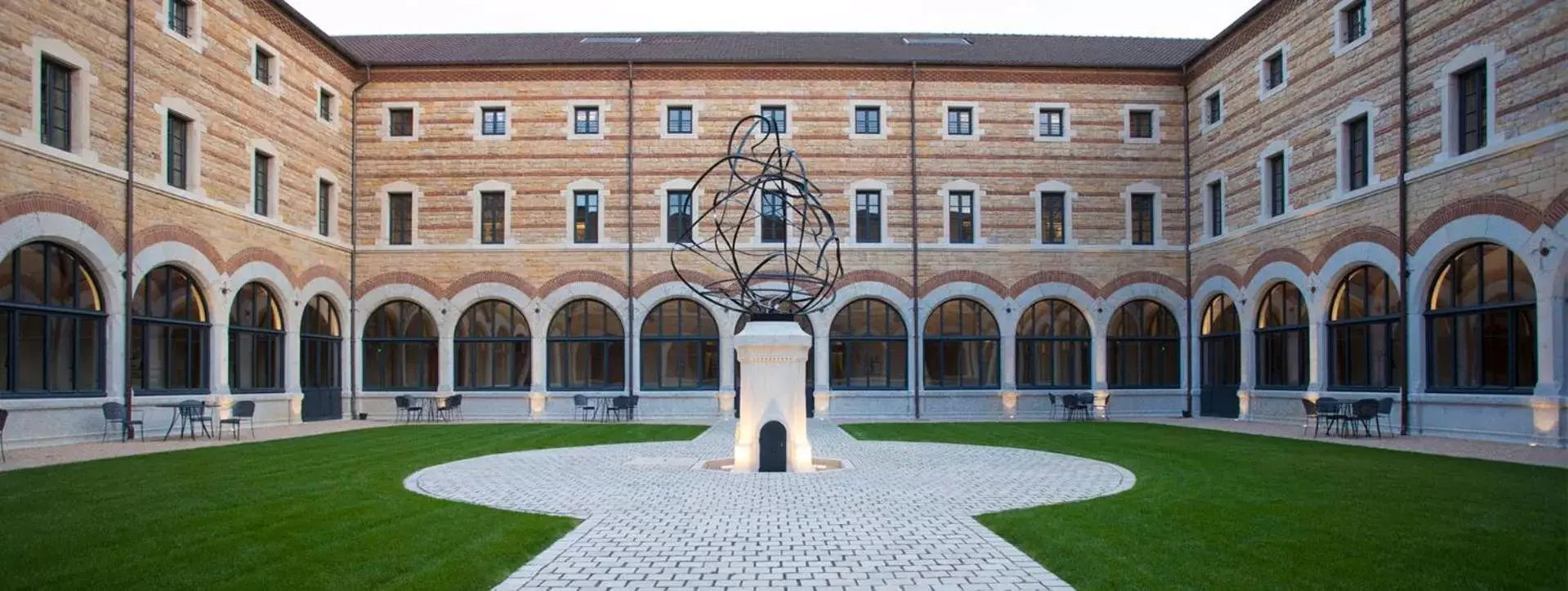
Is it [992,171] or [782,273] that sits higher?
[992,171]

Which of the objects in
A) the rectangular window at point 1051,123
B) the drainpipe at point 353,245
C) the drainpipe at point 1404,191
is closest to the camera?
the drainpipe at point 1404,191

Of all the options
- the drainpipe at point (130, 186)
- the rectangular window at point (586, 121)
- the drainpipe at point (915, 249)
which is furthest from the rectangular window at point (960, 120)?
the drainpipe at point (130, 186)

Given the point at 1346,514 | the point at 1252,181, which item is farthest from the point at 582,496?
the point at 1252,181

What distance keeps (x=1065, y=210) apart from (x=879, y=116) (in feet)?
18.2

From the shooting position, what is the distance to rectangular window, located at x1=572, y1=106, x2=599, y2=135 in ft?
94.5

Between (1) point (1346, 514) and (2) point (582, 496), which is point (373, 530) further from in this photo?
(1) point (1346, 514)

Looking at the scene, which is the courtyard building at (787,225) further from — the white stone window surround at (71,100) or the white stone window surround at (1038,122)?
the white stone window surround at (71,100)

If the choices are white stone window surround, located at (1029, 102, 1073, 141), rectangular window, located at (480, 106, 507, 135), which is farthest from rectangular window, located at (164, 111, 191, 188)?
white stone window surround, located at (1029, 102, 1073, 141)

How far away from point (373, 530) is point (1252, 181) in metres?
22.4

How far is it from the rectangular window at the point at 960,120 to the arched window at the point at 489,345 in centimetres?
1250

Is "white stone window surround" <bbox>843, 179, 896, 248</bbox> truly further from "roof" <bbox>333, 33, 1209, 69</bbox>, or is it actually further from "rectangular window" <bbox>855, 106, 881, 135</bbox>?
"roof" <bbox>333, 33, 1209, 69</bbox>

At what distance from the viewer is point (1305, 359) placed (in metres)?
23.7

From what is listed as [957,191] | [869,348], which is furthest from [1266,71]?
[869,348]

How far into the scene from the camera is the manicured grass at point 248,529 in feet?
24.2
